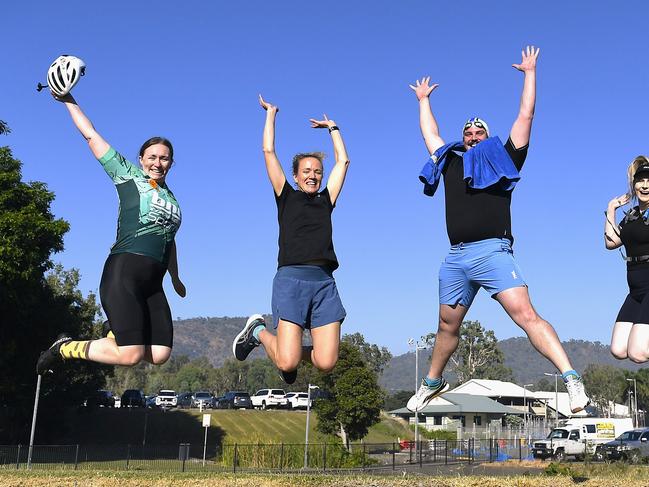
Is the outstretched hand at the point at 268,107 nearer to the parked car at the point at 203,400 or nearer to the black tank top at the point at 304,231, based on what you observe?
the black tank top at the point at 304,231

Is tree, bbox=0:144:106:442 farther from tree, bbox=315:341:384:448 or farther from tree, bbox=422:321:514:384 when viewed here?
tree, bbox=422:321:514:384

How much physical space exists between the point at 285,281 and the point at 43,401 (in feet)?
160

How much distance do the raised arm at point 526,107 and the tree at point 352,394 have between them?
143ft

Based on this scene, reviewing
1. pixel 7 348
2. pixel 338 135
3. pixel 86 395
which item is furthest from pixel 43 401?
pixel 338 135

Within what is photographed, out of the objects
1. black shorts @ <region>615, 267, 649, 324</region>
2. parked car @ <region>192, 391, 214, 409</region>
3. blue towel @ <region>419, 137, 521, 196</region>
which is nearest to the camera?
blue towel @ <region>419, 137, 521, 196</region>

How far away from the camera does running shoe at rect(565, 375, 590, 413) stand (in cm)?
706

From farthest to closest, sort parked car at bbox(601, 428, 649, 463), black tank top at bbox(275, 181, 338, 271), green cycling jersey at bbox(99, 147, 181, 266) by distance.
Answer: parked car at bbox(601, 428, 649, 463) < black tank top at bbox(275, 181, 338, 271) < green cycling jersey at bbox(99, 147, 181, 266)

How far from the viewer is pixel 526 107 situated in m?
7.74

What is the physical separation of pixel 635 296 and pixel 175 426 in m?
58.5

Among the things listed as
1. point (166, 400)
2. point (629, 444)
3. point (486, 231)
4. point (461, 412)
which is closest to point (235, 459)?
point (629, 444)

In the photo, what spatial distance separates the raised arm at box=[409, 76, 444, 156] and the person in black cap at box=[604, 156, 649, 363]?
7.93 ft

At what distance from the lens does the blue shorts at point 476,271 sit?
7477 mm

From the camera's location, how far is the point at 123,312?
24.7 ft

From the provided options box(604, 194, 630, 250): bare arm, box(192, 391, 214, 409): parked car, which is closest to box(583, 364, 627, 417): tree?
box(192, 391, 214, 409): parked car
